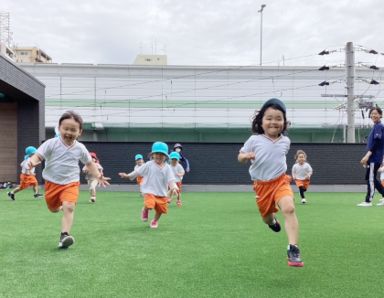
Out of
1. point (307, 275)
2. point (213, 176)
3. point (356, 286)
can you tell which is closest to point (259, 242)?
point (307, 275)

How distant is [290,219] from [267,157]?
29.6 inches

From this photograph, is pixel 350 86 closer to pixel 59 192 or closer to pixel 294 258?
pixel 59 192

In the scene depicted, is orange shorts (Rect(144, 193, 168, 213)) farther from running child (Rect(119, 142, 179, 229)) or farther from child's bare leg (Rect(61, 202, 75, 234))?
child's bare leg (Rect(61, 202, 75, 234))

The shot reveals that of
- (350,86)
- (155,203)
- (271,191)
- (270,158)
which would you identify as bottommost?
(155,203)

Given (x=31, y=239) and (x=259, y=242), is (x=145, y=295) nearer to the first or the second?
(x=259, y=242)

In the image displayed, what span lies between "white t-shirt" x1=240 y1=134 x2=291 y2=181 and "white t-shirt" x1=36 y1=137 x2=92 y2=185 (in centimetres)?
225

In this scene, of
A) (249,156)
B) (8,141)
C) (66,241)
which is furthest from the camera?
(8,141)

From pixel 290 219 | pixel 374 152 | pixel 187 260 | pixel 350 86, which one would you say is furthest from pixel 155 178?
pixel 350 86

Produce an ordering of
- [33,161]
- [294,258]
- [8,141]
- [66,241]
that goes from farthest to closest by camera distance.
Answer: [8,141] < [33,161] < [66,241] < [294,258]

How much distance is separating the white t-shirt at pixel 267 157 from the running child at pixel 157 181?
299 centimetres

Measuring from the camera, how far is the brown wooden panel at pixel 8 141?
20594 mm

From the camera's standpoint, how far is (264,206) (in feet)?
16.0

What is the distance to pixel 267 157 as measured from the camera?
15.9 ft

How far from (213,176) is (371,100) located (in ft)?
55.7
